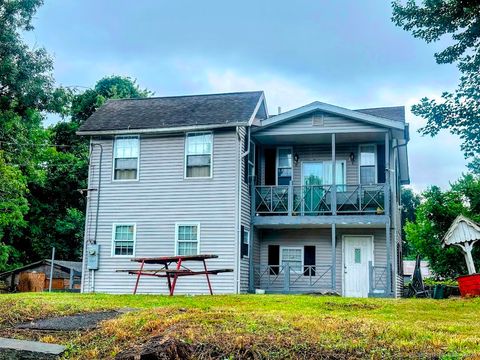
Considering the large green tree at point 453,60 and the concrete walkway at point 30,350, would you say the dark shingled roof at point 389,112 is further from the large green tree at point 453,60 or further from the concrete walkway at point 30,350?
the concrete walkway at point 30,350

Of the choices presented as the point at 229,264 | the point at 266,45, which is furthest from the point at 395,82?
the point at 229,264

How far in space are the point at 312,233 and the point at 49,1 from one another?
1399cm

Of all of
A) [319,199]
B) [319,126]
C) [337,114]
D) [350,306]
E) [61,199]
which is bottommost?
[350,306]

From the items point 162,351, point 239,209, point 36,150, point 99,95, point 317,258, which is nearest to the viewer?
point 162,351

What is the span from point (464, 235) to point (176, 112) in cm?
999

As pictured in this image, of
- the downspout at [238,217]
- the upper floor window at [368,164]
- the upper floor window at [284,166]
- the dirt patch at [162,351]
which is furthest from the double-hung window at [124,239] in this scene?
the dirt patch at [162,351]

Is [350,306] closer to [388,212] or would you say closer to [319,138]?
[388,212]

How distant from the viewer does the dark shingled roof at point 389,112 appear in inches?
774

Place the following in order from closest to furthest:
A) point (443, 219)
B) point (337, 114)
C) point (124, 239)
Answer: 1. point (337, 114)
2. point (124, 239)
3. point (443, 219)

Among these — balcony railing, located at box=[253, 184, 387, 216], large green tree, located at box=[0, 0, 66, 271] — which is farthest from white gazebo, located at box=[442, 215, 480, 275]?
large green tree, located at box=[0, 0, 66, 271]

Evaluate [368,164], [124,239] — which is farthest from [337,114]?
[124,239]

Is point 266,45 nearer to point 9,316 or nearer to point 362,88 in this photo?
point 362,88

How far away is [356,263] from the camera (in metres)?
19.5

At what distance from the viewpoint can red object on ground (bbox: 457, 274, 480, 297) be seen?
15.7 metres
